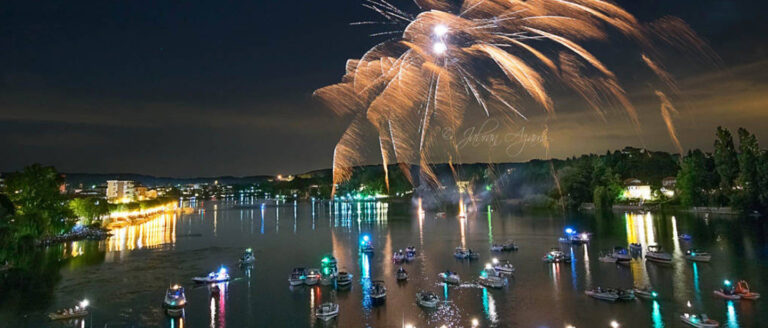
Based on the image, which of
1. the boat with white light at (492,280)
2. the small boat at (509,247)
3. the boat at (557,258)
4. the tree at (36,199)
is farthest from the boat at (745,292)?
the tree at (36,199)

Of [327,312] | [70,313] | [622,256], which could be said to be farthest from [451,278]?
[70,313]

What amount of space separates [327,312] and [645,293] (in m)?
12.9

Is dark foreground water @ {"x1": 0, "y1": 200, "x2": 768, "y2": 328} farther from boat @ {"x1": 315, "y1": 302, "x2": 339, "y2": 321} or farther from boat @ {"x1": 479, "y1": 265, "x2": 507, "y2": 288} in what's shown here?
boat @ {"x1": 479, "y1": 265, "x2": 507, "y2": 288}

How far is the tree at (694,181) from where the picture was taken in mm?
56781

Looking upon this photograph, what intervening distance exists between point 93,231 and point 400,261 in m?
35.2

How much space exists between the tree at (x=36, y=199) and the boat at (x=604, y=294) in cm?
3884

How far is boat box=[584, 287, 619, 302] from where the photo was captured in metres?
19.0

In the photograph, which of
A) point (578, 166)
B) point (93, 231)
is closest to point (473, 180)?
point (578, 166)

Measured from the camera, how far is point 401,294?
21250 millimetres

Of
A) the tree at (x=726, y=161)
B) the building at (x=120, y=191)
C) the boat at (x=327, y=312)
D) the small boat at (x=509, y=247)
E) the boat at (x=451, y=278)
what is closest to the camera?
the boat at (x=327, y=312)

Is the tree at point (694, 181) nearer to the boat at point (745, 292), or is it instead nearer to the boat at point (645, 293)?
the boat at point (745, 292)

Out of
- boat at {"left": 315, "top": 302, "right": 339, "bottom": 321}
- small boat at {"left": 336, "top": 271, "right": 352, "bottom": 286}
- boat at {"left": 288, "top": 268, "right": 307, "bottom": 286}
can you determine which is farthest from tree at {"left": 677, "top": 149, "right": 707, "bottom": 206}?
boat at {"left": 315, "top": 302, "right": 339, "bottom": 321}

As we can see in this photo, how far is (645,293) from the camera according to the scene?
63.2ft

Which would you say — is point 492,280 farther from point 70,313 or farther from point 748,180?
point 748,180
